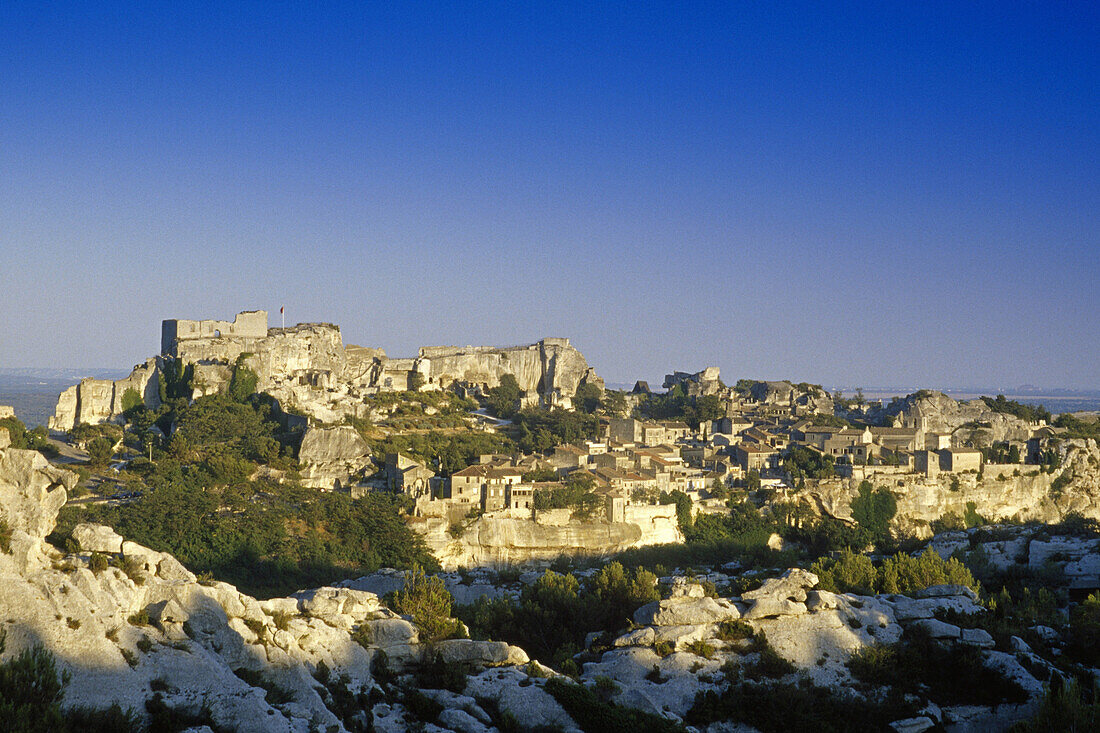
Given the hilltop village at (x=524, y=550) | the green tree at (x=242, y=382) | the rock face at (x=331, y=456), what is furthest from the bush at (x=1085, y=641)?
the green tree at (x=242, y=382)

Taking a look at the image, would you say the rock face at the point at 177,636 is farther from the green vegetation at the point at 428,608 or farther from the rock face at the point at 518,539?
the rock face at the point at 518,539

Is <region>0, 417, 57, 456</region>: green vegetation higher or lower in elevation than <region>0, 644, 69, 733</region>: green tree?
higher

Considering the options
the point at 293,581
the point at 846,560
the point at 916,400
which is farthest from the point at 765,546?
the point at 916,400

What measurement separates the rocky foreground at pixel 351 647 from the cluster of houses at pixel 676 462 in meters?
16.5

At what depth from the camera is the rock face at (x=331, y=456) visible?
139 feet

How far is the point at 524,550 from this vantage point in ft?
133

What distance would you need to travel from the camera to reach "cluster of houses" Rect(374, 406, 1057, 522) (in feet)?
135

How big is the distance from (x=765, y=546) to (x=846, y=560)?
12.0 meters

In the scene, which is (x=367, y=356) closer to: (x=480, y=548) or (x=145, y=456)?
(x=145, y=456)

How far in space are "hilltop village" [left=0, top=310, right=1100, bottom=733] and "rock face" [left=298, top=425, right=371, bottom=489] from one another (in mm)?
155

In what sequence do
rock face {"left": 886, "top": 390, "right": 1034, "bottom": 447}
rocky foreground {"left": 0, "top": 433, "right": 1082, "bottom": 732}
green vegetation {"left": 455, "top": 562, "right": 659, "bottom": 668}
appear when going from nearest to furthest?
rocky foreground {"left": 0, "top": 433, "right": 1082, "bottom": 732}, green vegetation {"left": 455, "top": 562, "right": 659, "bottom": 668}, rock face {"left": 886, "top": 390, "right": 1034, "bottom": 447}

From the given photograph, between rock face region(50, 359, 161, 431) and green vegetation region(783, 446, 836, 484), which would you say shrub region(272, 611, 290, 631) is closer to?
rock face region(50, 359, 161, 431)

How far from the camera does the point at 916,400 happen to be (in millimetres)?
64125

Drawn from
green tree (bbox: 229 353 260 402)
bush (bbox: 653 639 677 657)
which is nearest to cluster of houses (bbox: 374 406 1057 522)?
green tree (bbox: 229 353 260 402)
